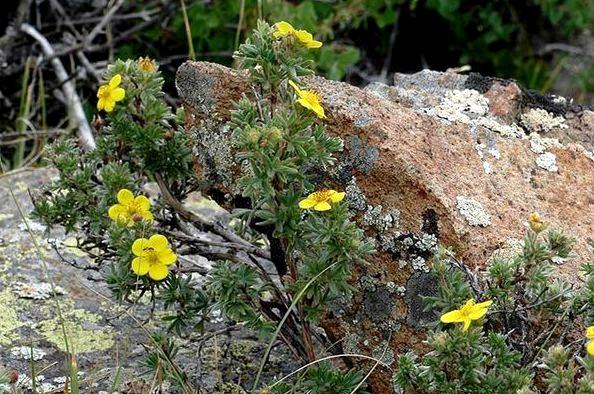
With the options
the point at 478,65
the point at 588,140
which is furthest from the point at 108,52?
the point at 588,140

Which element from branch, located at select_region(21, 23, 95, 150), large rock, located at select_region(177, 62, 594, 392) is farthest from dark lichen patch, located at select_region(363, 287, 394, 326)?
branch, located at select_region(21, 23, 95, 150)

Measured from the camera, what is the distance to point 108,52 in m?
5.46

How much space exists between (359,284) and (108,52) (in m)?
3.44

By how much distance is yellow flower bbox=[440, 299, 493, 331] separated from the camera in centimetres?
192

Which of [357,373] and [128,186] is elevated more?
[128,186]

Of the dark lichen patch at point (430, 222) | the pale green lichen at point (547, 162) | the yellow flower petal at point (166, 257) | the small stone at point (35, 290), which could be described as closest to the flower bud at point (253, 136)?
the yellow flower petal at point (166, 257)

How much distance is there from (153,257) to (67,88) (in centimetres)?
277

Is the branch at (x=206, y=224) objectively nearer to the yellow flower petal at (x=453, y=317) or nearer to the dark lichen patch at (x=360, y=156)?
the dark lichen patch at (x=360, y=156)

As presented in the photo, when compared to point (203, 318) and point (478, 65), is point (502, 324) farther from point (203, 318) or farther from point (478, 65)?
point (478, 65)

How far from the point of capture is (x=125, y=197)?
2.36 m

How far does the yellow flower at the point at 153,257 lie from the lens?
224 cm

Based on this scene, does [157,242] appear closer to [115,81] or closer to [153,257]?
[153,257]

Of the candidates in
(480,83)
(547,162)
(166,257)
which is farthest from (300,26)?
(166,257)

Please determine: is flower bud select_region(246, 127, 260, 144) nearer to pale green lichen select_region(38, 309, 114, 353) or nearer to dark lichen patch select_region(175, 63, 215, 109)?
dark lichen patch select_region(175, 63, 215, 109)
